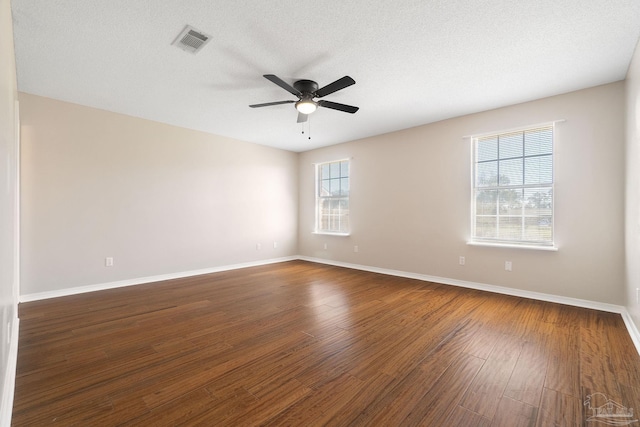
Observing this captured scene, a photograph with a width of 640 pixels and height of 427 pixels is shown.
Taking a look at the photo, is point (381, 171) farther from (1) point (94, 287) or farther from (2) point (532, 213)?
(1) point (94, 287)

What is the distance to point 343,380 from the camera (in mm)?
1851

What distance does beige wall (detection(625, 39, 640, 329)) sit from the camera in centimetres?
242

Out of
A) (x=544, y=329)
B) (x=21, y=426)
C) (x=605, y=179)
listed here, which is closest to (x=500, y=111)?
(x=605, y=179)

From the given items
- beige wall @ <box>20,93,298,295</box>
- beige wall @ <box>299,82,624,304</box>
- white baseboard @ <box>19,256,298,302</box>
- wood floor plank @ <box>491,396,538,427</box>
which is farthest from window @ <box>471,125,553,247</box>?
white baseboard @ <box>19,256,298,302</box>

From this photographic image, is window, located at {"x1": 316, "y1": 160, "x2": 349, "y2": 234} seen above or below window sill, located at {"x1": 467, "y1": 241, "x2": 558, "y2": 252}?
above

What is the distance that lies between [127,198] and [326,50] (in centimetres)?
371

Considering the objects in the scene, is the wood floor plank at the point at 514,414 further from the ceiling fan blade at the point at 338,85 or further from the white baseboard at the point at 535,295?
the ceiling fan blade at the point at 338,85

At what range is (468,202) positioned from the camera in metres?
4.23

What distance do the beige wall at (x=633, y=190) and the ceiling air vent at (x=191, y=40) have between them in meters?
3.77

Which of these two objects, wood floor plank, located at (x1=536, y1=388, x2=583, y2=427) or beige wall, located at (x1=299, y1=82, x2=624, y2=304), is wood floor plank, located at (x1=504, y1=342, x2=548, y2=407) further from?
beige wall, located at (x1=299, y1=82, x2=624, y2=304)

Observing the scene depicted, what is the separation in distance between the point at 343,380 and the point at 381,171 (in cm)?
407

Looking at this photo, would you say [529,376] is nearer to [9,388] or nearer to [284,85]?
[284,85]

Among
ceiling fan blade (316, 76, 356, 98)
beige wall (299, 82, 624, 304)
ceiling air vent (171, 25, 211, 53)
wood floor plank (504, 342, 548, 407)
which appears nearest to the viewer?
wood floor plank (504, 342, 548, 407)

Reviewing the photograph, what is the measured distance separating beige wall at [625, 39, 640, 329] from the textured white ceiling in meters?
0.29
